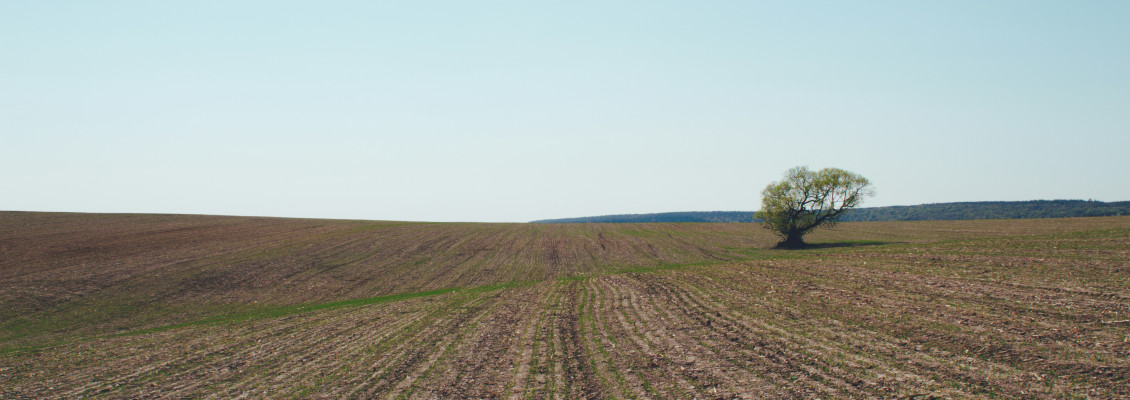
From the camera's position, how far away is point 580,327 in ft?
60.8

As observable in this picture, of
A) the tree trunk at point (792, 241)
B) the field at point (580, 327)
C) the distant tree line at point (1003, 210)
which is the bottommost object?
the field at point (580, 327)

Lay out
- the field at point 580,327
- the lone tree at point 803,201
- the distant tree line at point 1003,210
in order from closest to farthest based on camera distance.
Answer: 1. the field at point 580,327
2. the lone tree at point 803,201
3. the distant tree line at point 1003,210

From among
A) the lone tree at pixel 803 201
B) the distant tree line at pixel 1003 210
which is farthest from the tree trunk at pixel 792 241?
the distant tree line at pixel 1003 210

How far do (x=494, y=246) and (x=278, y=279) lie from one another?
2118 centimetres

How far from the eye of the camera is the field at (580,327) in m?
11.9

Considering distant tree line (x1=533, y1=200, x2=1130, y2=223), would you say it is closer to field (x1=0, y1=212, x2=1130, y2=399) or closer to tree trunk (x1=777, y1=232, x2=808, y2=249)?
tree trunk (x1=777, y1=232, x2=808, y2=249)

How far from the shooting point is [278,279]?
37375mm

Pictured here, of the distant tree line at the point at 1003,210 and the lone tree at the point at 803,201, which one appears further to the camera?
the distant tree line at the point at 1003,210

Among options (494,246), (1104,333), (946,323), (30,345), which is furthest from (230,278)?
(1104,333)

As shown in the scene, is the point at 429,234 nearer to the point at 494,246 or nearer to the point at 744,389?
the point at 494,246

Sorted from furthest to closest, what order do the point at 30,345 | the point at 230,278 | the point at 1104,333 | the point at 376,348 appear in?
1. the point at 230,278
2. the point at 30,345
3. the point at 376,348
4. the point at 1104,333

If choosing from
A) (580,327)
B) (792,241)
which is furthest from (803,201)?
(580,327)

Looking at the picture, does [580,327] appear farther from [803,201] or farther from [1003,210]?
[1003,210]

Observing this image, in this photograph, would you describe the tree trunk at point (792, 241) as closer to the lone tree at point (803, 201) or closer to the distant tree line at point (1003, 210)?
the lone tree at point (803, 201)
